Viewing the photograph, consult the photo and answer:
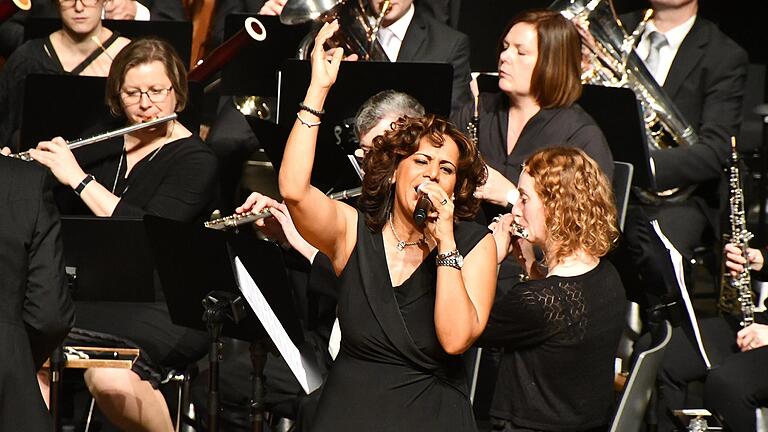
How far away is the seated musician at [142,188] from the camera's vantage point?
4.11 meters

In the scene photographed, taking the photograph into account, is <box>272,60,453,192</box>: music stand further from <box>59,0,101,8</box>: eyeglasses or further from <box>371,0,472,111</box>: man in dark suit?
<box>59,0,101,8</box>: eyeglasses

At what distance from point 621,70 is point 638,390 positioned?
1.99 m

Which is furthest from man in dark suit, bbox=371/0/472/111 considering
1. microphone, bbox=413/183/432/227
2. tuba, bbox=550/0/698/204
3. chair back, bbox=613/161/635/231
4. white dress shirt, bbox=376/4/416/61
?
microphone, bbox=413/183/432/227

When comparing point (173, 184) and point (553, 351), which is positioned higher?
point (173, 184)

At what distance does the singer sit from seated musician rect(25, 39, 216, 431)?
48.2 inches

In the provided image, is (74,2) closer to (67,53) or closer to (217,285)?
(67,53)

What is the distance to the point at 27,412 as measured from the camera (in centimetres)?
282

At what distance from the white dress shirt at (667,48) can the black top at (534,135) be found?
108 cm

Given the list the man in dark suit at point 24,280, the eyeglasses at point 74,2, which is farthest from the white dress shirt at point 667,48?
the man in dark suit at point 24,280

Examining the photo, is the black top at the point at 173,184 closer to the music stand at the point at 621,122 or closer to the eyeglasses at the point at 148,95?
the eyeglasses at the point at 148,95

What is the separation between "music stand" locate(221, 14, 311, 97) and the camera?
4.80 meters

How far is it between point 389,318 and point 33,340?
89 cm

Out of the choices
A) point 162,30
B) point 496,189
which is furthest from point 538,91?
point 162,30

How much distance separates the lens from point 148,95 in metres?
4.49
